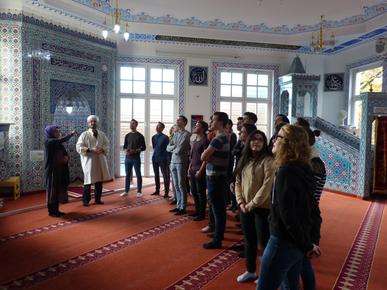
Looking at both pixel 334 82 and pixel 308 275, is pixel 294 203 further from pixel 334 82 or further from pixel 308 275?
pixel 334 82

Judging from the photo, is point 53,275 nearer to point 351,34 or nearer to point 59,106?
point 59,106

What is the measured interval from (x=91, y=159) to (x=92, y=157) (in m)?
0.04

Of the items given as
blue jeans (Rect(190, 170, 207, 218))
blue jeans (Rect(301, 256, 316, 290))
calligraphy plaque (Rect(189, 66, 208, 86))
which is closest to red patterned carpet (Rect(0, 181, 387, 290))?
blue jeans (Rect(190, 170, 207, 218))

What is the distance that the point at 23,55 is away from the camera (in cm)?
608

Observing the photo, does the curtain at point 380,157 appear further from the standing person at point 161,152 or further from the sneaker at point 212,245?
the sneaker at point 212,245

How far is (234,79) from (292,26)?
1.81 metres

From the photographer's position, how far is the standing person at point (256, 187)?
102 inches

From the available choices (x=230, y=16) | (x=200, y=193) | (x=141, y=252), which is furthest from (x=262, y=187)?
(x=230, y=16)

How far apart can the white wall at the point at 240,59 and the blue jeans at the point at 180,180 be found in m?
3.70

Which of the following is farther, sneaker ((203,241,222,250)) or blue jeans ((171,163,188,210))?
blue jeans ((171,163,188,210))

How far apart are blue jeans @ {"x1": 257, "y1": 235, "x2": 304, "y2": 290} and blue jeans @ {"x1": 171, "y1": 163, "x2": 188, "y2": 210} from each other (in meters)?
3.19

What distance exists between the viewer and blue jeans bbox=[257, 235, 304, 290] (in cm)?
171

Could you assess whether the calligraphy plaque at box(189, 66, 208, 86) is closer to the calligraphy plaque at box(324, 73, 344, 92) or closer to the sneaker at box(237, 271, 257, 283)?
the calligraphy plaque at box(324, 73, 344, 92)

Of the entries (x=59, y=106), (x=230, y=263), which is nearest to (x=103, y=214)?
(x=230, y=263)
